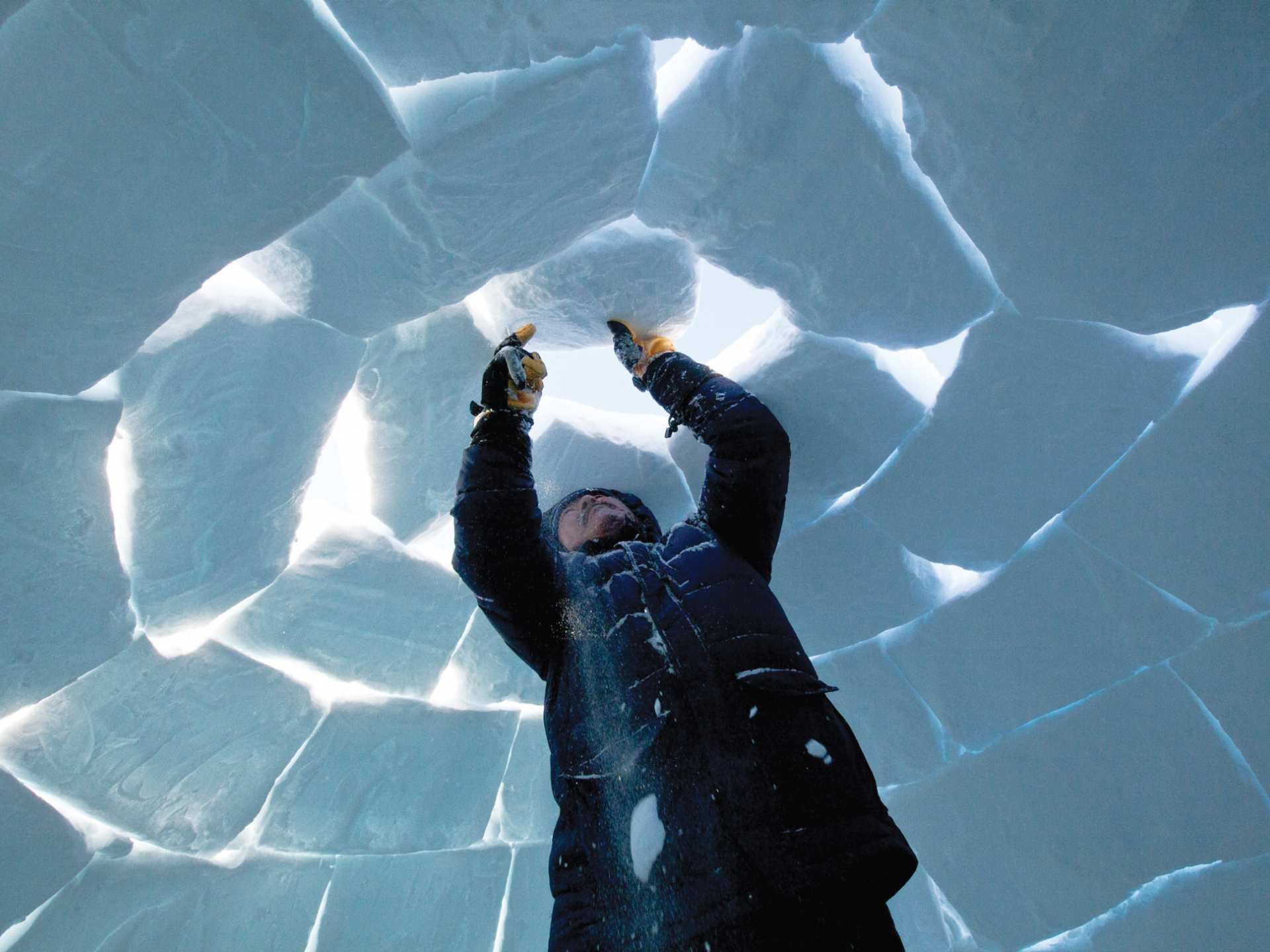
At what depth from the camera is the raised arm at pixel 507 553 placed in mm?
1185

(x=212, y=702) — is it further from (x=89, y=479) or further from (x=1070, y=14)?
(x=1070, y=14)

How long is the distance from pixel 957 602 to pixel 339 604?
6.62 feet

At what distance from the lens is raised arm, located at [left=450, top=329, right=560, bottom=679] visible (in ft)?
3.89

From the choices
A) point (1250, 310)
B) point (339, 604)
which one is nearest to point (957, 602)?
point (1250, 310)

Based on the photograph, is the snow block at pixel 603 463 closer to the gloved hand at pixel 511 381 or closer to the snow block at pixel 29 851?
the gloved hand at pixel 511 381

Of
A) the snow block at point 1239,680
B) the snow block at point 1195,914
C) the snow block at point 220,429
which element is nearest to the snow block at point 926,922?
the snow block at point 1195,914

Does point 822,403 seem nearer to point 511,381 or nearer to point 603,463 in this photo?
point 603,463

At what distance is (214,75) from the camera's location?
0.83m

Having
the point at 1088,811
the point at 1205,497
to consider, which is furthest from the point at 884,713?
the point at 1205,497

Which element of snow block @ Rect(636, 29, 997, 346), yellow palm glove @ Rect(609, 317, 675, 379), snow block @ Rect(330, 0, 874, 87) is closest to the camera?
snow block @ Rect(330, 0, 874, 87)

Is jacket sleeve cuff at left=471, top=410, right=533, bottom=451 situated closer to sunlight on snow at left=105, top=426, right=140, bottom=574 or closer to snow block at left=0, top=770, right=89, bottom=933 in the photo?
sunlight on snow at left=105, top=426, right=140, bottom=574

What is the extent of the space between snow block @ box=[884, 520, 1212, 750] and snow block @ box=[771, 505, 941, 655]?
0.60 feet

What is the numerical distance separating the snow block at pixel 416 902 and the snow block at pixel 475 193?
7.39ft

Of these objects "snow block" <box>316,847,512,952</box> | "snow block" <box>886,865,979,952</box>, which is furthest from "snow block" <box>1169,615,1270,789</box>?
"snow block" <box>316,847,512,952</box>
